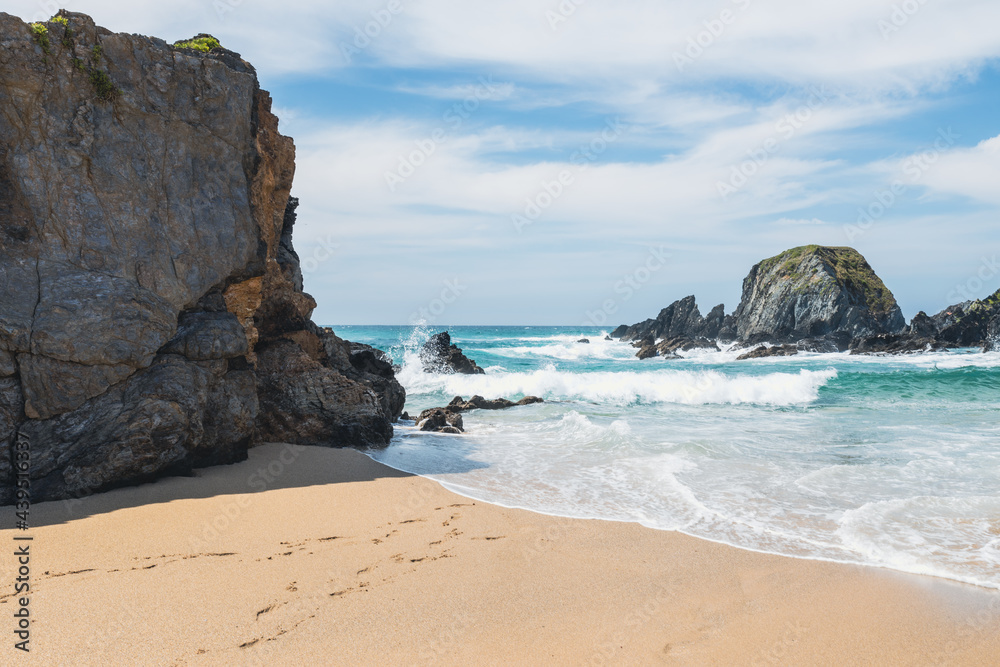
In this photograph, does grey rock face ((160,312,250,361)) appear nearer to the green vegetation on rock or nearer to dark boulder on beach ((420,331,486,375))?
dark boulder on beach ((420,331,486,375))

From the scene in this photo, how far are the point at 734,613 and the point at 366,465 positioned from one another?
5.67m

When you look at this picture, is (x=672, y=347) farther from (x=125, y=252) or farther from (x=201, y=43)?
(x=125, y=252)

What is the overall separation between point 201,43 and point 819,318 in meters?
52.0

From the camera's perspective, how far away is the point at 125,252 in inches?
286

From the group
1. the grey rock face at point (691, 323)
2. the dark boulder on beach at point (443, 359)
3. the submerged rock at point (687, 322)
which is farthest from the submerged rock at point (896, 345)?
the dark boulder on beach at point (443, 359)

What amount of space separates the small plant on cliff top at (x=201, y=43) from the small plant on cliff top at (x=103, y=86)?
156 cm

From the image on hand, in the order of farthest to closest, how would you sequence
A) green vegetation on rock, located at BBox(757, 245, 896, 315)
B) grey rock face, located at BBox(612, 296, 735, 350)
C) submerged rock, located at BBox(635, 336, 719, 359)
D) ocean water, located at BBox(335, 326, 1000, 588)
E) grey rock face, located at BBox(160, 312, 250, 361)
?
grey rock face, located at BBox(612, 296, 735, 350)
green vegetation on rock, located at BBox(757, 245, 896, 315)
submerged rock, located at BBox(635, 336, 719, 359)
grey rock face, located at BBox(160, 312, 250, 361)
ocean water, located at BBox(335, 326, 1000, 588)

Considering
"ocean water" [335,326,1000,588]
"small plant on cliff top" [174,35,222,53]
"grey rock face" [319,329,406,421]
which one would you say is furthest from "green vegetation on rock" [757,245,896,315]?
"small plant on cliff top" [174,35,222,53]

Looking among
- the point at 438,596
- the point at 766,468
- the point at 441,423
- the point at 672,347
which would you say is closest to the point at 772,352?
the point at 672,347

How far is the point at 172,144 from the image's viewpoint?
7992 mm

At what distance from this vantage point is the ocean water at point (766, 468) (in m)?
6.00

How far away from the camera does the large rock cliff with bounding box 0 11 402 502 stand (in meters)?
6.52

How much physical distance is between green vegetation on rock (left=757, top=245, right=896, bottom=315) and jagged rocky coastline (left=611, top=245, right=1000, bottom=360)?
0.09 meters

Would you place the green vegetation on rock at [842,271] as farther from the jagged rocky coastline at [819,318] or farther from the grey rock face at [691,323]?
the grey rock face at [691,323]
